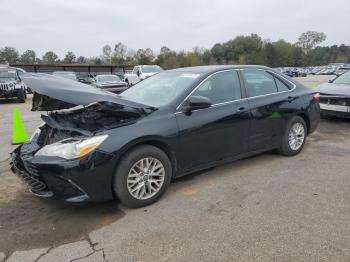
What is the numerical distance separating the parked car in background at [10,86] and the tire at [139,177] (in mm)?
14325

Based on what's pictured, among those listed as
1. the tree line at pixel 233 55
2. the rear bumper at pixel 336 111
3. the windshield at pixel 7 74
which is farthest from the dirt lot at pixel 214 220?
the tree line at pixel 233 55

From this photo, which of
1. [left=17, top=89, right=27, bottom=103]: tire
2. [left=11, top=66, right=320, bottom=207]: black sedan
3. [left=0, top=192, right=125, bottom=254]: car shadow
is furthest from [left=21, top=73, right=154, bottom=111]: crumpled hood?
[left=17, top=89, right=27, bottom=103]: tire

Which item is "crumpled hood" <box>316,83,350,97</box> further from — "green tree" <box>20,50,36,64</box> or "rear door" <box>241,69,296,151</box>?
"green tree" <box>20,50,36,64</box>

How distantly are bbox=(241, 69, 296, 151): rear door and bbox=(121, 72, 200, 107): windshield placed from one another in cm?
98

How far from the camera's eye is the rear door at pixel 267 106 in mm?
4722

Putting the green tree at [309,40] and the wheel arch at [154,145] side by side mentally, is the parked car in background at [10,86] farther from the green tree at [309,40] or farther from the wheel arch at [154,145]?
the green tree at [309,40]

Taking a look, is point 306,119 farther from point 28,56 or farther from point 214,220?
point 28,56

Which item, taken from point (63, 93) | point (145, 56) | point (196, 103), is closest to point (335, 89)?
point (196, 103)

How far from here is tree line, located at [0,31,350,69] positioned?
3019 inches

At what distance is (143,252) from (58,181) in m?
1.12

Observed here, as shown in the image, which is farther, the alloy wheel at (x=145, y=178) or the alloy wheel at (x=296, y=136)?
the alloy wheel at (x=296, y=136)

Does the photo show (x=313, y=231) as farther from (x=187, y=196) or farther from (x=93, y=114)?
(x=93, y=114)

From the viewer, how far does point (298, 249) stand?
9.11 feet

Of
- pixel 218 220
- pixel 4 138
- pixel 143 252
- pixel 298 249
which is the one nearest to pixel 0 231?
pixel 143 252
